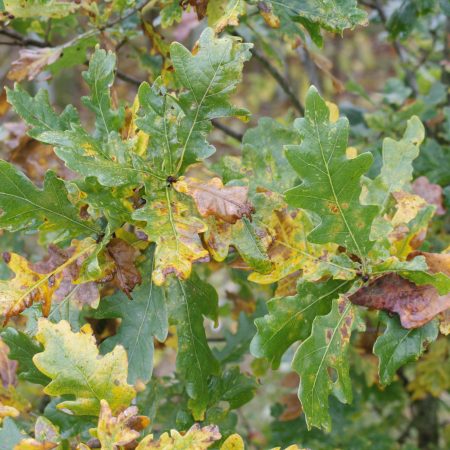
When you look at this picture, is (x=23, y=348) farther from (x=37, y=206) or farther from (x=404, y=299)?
(x=404, y=299)

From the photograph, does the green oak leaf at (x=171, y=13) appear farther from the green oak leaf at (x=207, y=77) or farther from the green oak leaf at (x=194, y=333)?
the green oak leaf at (x=194, y=333)

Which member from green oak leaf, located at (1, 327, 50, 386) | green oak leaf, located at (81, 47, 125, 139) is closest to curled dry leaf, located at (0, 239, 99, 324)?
green oak leaf, located at (1, 327, 50, 386)

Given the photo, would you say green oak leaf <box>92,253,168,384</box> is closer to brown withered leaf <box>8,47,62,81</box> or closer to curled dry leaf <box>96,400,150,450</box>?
curled dry leaf <box>96,400,150,450</box>

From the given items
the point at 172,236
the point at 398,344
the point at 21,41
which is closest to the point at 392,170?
the point at 398,344

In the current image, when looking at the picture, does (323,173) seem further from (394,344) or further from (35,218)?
(35,218)

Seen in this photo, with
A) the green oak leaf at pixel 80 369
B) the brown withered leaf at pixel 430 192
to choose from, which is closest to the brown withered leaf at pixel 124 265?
the green oak leaf at pixel 80 369

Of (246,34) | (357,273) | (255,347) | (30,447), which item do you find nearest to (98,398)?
(30,447)
